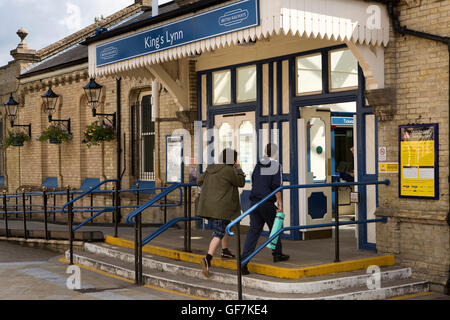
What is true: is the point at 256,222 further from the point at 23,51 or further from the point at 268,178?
the point at 23,51

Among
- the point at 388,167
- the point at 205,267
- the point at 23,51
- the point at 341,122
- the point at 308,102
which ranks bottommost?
the point at 205,267

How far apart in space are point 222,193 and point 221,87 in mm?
4562

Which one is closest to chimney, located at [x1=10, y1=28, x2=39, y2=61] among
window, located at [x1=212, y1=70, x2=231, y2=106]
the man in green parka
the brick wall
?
window, located at [x1=212, y1=70, x2=231, y2=106]

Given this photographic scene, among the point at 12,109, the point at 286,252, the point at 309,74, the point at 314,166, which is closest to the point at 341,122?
the point at 314,166

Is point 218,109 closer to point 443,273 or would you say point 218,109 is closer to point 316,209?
point 316,209

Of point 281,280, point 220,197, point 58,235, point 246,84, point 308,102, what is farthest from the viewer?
point 58,235

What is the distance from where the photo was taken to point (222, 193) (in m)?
8.29

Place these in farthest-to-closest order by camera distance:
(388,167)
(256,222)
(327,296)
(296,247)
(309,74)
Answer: (309,74), (296,247), (388,167), (256,222), (327,296)

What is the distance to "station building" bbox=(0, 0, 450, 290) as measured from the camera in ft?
27.2

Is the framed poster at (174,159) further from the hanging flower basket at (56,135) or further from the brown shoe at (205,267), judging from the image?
the hanging flower basket at (56,135)

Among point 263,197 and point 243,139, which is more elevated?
point 243,139

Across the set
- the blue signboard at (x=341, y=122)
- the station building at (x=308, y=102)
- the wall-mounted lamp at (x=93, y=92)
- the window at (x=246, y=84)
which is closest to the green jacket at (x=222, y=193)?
the station building at (x=308, y=102)
